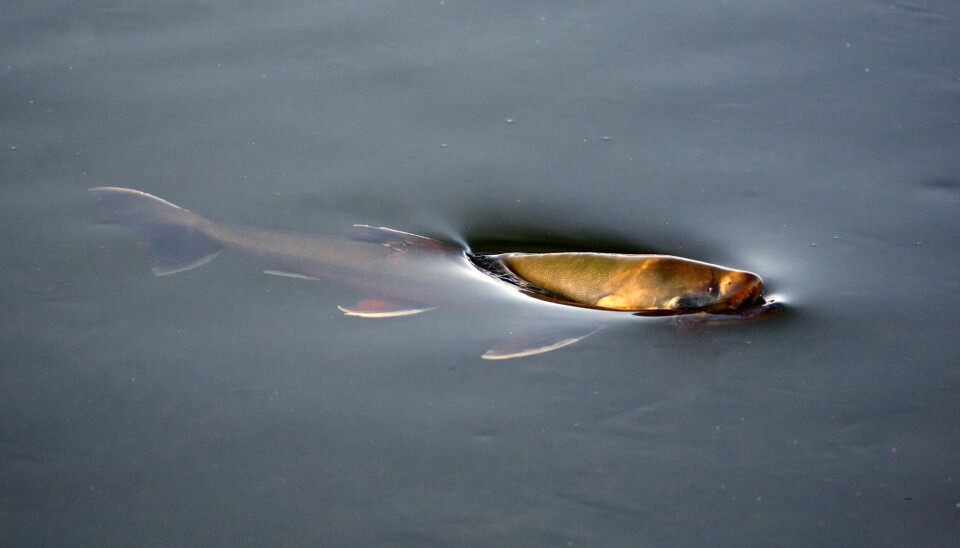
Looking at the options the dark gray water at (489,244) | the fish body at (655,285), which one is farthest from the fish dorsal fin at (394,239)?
the fish body at (655,285)

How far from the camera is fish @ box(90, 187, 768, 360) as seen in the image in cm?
395

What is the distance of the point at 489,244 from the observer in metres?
4.39

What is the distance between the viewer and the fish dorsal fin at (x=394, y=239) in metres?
4.33

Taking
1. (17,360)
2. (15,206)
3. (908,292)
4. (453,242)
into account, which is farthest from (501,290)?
(15,206)

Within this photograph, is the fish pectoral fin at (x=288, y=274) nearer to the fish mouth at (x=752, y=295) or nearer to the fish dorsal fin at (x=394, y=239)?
the fish dorsal fin at (x=394, y=239)

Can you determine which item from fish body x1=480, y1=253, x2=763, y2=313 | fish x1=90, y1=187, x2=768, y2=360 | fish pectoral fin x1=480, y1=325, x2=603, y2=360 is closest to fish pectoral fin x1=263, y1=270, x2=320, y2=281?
fish x1=90, y1=187, x2=768, y2=360

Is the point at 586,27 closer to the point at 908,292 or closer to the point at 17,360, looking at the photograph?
the point at 908,292

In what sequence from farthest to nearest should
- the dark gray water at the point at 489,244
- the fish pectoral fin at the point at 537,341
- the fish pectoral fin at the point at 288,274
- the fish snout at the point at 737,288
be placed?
the fish pectoral fin at the point at 288,274, the fish snout at the point at 737,288, the fish pectoral fin at the point at 537,341, the dark gray water at the point at 489,244

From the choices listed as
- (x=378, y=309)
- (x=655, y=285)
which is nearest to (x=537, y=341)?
(x=655, y=285)

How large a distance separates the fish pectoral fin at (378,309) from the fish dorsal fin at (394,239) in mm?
330

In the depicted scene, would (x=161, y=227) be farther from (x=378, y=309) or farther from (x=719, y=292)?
(x=719, y=292)

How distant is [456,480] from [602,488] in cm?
51

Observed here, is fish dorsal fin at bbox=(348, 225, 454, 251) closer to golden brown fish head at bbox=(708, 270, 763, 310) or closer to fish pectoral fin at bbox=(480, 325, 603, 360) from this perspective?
fish pectoral fin at bbox=(480, 325, 603, 360)

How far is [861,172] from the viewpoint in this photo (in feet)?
15.4
